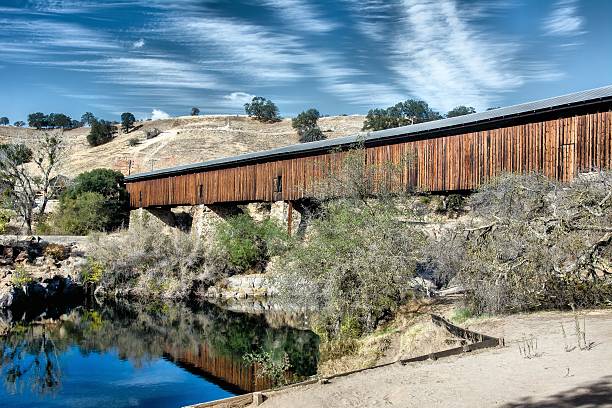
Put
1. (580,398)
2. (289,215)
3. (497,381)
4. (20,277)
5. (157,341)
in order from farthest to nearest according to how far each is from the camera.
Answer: (289,215), (20,277), (157,341), (497,381), (580,398)

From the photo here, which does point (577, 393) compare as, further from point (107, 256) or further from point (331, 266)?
point (107, 256)

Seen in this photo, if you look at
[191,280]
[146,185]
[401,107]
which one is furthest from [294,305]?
[401,107]

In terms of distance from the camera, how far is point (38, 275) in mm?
25938

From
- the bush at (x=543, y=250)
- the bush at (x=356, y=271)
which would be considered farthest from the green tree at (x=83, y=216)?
the bush at (x=543, y=250)

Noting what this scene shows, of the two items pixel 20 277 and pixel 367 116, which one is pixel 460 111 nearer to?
pixel 367 116

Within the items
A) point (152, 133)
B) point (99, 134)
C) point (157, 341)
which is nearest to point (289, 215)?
point (157, 341)

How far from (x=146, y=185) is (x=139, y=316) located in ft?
64.5

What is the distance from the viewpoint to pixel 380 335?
13203mm

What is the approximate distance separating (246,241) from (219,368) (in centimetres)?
1320

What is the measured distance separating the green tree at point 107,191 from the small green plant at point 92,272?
40.7 ft

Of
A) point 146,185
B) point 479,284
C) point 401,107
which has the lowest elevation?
point 479,284

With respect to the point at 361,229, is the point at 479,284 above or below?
below

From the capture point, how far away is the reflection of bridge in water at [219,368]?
13.2 metres

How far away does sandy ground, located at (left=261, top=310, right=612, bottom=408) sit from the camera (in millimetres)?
6887
